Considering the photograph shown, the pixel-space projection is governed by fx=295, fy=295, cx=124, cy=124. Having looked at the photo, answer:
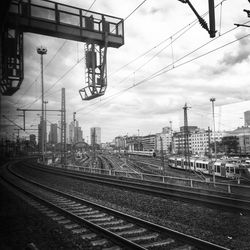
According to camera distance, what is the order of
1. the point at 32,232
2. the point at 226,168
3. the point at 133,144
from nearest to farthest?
the point at 32,232 → the point at 226,168 → the point at 133,144

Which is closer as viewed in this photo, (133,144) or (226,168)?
(226,168)

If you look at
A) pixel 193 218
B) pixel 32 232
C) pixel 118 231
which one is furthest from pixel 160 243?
pixel 32 232

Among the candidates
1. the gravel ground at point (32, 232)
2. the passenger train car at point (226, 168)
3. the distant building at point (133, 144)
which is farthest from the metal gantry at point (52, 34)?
the distant building at point (133, 144)

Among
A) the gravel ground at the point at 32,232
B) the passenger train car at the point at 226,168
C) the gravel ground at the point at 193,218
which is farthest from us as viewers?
the passenger train car at the point at 226,168

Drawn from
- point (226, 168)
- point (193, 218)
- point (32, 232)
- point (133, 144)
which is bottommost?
point (226, 168)

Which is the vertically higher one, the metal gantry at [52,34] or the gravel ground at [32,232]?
the metal gantry at [52,34]

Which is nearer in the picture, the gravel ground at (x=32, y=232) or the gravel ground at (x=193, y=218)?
the gravel ground at (x=32, y=232)

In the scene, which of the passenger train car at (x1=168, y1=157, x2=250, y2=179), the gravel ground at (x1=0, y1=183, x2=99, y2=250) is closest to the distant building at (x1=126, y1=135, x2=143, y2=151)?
the passenger train car at (x1=168, y1=157, x2=250, y2=179)

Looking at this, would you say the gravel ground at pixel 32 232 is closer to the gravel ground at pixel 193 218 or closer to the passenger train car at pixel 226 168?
the gravel ground at pixel 193 218

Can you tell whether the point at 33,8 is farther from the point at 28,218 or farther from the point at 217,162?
the point at 217,162

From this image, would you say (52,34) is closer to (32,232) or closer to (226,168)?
(32,232)

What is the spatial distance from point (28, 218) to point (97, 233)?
3574mm

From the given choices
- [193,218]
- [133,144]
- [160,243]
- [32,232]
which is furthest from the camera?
[133,144]

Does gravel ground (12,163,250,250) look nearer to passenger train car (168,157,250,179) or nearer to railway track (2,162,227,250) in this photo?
railway track (2,162,227,250)
